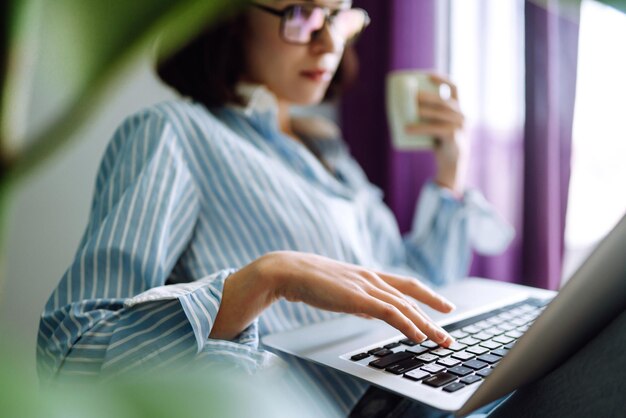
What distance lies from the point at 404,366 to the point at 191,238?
38cm

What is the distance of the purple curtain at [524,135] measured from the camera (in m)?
1.17

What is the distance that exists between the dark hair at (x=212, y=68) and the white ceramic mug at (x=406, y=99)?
33cm

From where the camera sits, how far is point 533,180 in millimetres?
1217

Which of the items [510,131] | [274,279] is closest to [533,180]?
[510,131]

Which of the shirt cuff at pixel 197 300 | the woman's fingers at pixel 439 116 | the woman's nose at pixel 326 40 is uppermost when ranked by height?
the woman's nose at pixel 326 40

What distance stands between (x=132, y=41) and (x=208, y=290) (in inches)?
16.6

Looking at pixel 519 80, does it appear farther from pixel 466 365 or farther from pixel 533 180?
pixel 466 365

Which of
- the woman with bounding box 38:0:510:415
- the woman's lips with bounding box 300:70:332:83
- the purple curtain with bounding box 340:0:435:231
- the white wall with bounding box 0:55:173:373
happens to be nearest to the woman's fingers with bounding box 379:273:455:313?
Answer: the woman with bounding box 38:0:510:415

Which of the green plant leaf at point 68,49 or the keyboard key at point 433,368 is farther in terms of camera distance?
the keyboard key at point 433,368

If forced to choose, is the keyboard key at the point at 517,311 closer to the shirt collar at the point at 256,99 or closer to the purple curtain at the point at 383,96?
the shirt collar at the point at 256,99

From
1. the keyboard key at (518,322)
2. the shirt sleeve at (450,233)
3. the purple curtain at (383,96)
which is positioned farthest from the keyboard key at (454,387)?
the purple curtain at (383,96)

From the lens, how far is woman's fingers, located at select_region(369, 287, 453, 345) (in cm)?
47

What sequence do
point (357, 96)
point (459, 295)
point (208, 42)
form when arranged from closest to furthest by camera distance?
point (459, 295)
point (208, 42)
point (357, 96)

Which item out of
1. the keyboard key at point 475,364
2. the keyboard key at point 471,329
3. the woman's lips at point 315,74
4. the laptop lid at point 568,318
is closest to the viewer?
the laptop lid at point 568,318
